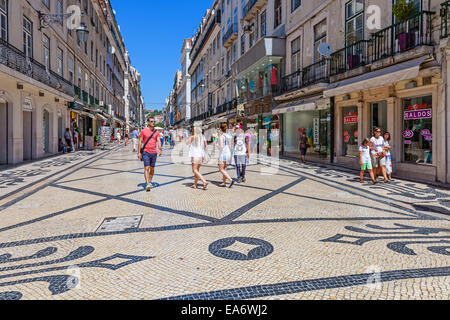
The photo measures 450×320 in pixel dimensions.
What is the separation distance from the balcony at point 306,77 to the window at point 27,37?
508 inches

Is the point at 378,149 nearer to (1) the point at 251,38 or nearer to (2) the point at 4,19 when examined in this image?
(2) the point at 4,19

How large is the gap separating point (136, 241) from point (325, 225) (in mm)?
2615

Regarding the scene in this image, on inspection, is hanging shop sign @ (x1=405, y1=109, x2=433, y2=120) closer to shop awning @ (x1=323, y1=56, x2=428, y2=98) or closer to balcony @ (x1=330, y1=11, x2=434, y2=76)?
shop awning @ (x1=323, y1=56, x2=428, y2=98)

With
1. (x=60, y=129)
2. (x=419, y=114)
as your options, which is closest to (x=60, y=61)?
(x=60, y=129)

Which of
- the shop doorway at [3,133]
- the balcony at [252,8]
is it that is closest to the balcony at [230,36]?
the balcony at [252,8]

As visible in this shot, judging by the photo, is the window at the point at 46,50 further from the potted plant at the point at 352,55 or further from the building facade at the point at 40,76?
the potted plant at the point at 352,55

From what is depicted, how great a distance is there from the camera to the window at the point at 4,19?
41.7ft

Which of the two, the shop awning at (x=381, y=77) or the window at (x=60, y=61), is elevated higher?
the window at (x=60, y=61)

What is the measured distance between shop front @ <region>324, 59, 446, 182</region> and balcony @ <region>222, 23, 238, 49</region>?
18647mm

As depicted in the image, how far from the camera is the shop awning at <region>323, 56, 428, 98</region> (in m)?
9.00

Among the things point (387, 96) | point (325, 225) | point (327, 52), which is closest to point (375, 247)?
point (325, 225)

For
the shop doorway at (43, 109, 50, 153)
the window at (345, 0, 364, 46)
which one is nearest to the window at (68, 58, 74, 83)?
the shop doorway at (43, 109, 50, 153)

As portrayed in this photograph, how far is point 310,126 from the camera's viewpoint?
61.2 feet

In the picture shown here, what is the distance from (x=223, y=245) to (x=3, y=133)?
13282mm
